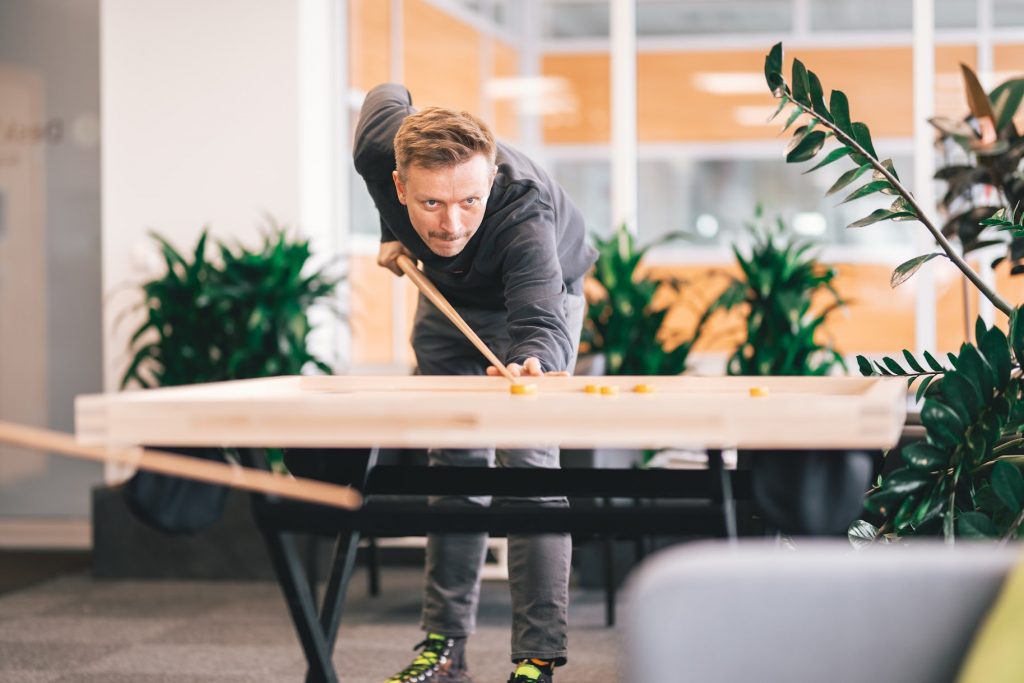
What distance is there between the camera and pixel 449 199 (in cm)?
220

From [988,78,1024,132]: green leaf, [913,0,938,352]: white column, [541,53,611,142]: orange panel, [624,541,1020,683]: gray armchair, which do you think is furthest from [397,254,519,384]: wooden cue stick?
[913,0,938,352]: white column

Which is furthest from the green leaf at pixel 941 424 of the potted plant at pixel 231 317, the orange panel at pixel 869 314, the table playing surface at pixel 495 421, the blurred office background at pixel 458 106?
the blurred office background at pixel 458 106

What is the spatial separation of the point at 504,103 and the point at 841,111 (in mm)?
3090

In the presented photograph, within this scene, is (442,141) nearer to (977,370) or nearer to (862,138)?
(862,138)

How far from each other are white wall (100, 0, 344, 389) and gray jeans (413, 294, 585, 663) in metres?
2.12

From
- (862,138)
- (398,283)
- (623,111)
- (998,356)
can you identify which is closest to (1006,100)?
(862,138)

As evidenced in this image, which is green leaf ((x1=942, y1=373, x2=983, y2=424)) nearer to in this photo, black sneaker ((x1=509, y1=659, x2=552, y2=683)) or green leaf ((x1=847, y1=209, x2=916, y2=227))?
green leaf ((x1=847, y1=209, x2=916, y2=227))

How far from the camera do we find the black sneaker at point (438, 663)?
2670 millimetres

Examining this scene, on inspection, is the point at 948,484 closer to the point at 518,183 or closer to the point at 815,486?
the point at 815,486

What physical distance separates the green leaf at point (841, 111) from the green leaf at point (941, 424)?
2.06 feet

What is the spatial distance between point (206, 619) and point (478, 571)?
1404 mm

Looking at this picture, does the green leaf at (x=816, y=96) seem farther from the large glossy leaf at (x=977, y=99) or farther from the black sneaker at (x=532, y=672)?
the black sneaker at (x=532, y=672)

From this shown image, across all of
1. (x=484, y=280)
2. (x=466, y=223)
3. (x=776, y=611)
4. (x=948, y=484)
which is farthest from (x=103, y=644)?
(x=776, y=611)

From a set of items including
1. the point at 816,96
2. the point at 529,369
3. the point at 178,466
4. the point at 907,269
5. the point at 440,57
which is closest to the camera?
the point at 178,466
